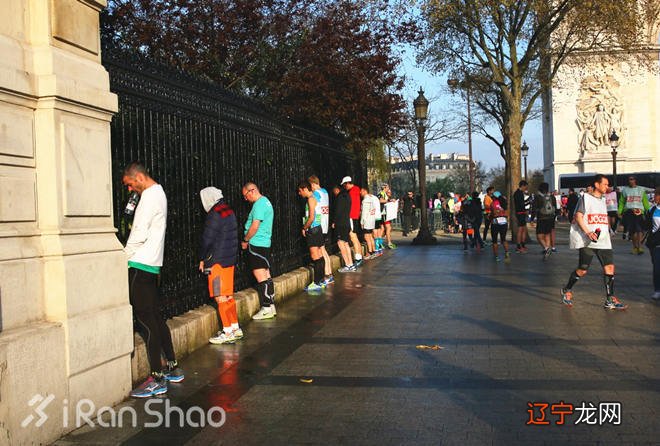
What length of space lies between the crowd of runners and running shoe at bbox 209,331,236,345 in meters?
0.01

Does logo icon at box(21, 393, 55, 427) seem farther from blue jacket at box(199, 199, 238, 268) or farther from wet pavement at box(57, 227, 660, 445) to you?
blue jacket at box(199, 199, 238, 268)

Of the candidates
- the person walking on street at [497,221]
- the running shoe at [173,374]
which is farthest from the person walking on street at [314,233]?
the running shoe at [173,374]

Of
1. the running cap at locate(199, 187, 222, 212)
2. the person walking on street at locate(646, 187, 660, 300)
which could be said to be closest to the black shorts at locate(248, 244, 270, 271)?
the running cap at locate(199, 187, 222, 212)

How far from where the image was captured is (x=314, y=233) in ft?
41.7

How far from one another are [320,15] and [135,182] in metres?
14.3

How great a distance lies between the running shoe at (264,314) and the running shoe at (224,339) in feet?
4.97

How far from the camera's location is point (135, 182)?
6.34 meters

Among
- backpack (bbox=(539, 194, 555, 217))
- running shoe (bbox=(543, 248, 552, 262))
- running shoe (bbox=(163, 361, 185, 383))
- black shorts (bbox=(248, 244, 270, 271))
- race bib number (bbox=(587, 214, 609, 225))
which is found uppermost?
backpack (bbox=(539, 194, 555, 217))

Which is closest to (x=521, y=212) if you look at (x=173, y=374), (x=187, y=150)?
(x=187, y=150)

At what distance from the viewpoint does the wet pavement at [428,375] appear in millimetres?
5129

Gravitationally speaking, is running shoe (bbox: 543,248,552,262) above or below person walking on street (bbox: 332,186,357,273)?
below

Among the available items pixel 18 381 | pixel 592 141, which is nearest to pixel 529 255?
pixel 18 381

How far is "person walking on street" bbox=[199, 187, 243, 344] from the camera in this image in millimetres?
7859

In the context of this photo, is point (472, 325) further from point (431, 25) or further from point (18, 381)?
point (431, 25)
